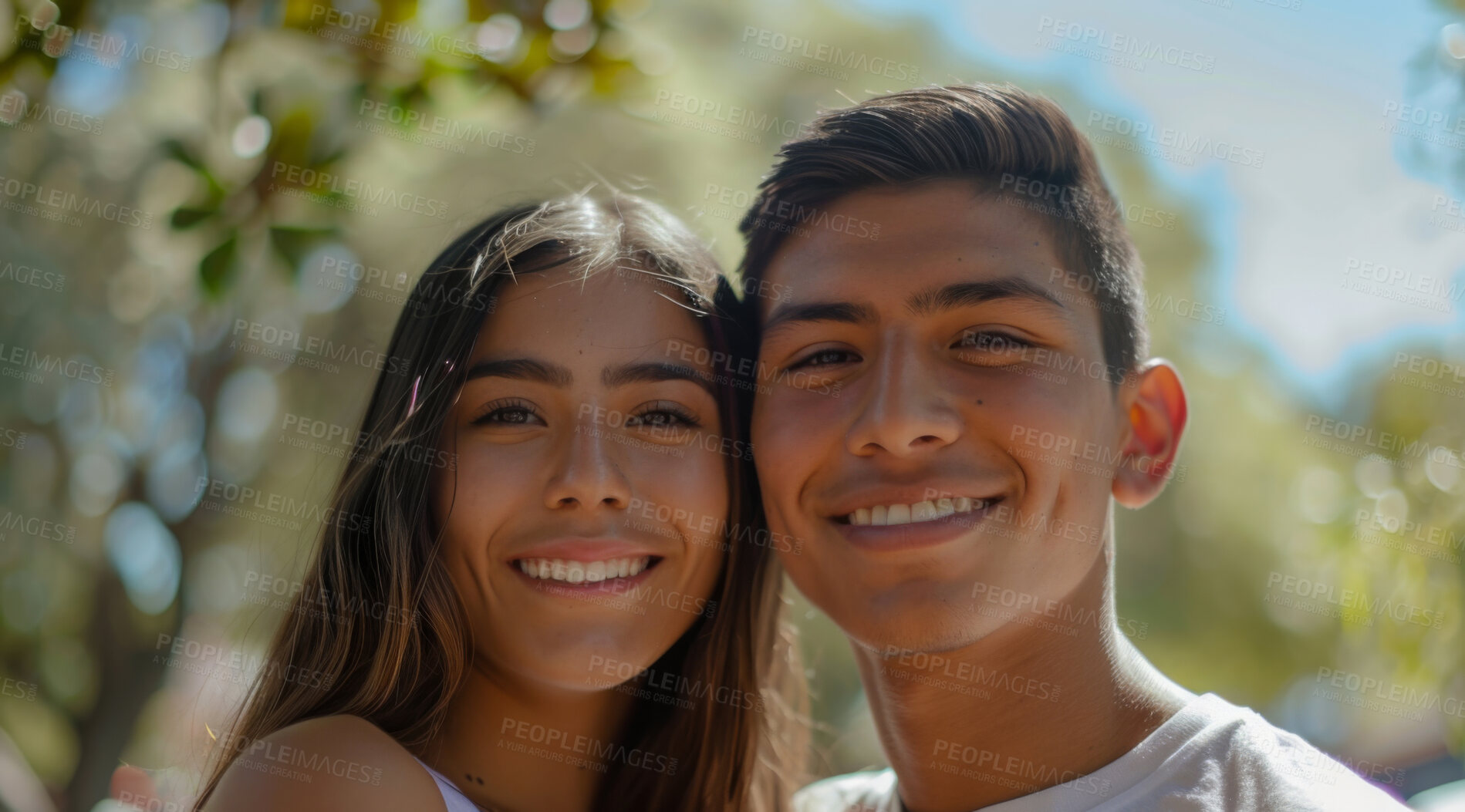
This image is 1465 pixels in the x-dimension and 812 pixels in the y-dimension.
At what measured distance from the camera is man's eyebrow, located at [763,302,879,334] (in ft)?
9.33

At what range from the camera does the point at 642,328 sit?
2.87m

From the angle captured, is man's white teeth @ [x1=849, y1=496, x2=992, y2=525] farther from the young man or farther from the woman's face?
the woman's face

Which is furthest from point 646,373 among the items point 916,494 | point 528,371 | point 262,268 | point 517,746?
point 262,268

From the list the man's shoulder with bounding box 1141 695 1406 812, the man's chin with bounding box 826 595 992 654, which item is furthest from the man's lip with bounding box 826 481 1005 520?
the man's shoulder with bounding box 1141 695 1406 812

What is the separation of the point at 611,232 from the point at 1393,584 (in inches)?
102

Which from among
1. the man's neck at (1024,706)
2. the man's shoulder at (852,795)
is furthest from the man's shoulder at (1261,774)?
the man's shoulder at (852,795)

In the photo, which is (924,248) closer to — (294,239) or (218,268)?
(294,239)

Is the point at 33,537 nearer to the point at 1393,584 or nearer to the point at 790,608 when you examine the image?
the point at 790,608

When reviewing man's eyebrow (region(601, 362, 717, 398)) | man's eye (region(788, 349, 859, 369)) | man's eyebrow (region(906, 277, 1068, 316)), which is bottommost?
man's eyebrow (region(601, 362, 717, 398))

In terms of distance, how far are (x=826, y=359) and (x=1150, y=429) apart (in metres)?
0.95

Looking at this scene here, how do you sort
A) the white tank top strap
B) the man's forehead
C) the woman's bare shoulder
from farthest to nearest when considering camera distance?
1. the man's forehead
2. the white tank top strap
3. the woman's bare shoulder

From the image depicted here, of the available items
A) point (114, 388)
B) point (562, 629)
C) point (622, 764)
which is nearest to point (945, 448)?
point (562, 629)

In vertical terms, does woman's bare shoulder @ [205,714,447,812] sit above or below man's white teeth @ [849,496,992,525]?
below

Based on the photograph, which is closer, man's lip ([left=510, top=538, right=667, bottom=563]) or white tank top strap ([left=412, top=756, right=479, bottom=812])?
white tank top strap ([left=412, top=756, right=479, bottom=812])
